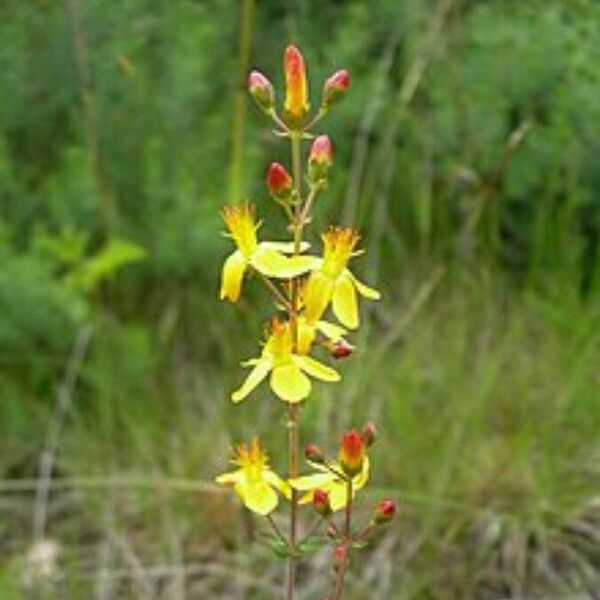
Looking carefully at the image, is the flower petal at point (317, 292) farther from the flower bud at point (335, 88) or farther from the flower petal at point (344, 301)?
the flower bud at point (335, 88)

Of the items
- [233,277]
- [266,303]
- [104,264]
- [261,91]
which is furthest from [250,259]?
[266,303]

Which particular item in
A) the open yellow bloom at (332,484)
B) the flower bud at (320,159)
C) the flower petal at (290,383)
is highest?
the flower bud at (320,159)

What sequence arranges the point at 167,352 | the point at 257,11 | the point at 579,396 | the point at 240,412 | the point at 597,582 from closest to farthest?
the point at 597,582, the point at 579,396, the point at 240,412, the point at 167,352, the point at 257,11

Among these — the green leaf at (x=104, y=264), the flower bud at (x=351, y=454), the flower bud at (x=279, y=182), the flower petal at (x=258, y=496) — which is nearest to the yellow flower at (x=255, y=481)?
the flower petal at (x=258, y=496)

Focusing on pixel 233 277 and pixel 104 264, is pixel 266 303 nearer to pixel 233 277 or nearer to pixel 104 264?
pixel 104 264

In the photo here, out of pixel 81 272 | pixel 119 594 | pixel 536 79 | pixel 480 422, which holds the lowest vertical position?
pixel 119 594

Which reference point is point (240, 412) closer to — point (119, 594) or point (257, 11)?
point (119, 594)

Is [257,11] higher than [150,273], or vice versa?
[257,11]

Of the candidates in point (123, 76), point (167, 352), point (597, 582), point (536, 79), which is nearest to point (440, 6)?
point (536, 79)
